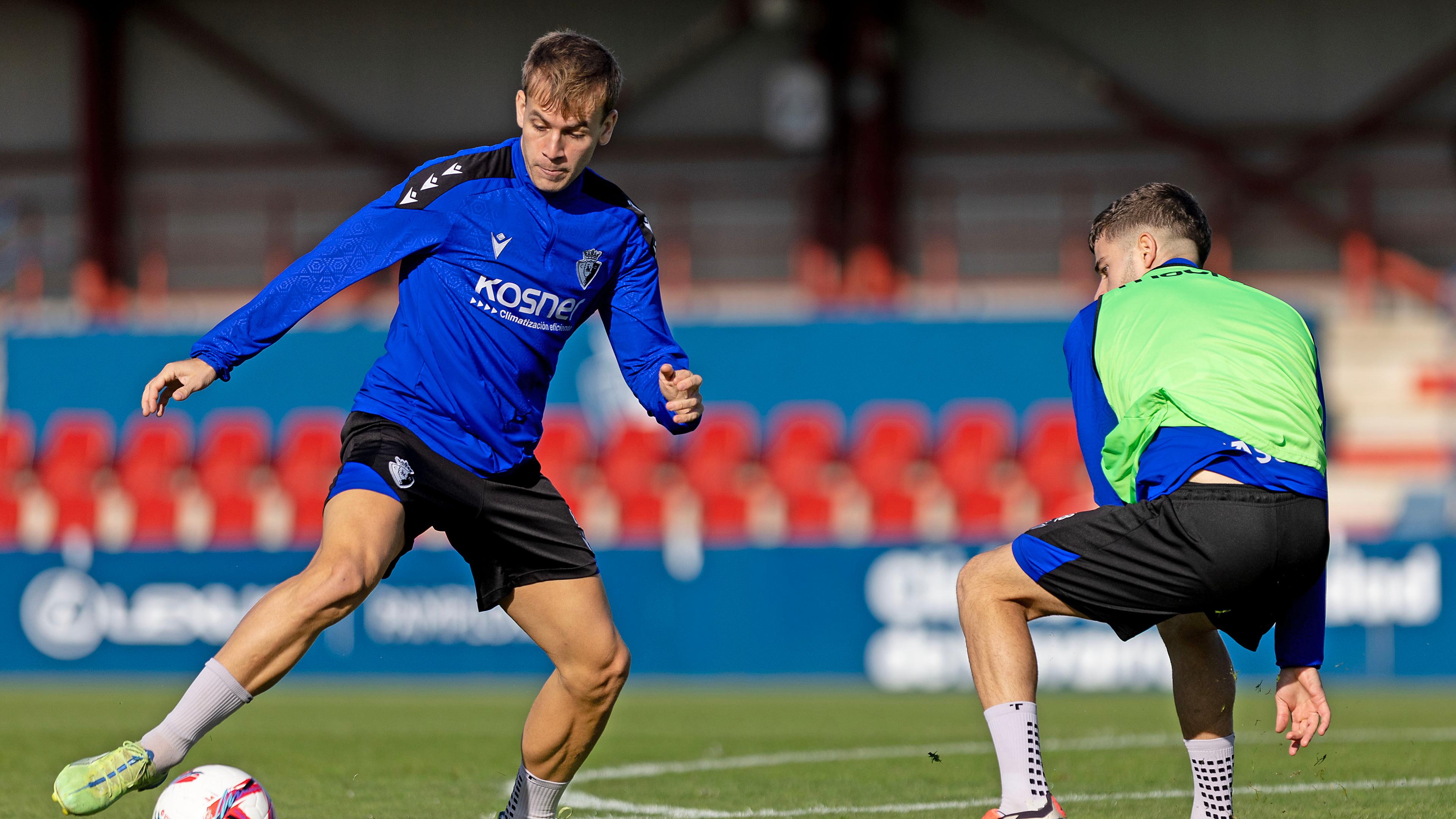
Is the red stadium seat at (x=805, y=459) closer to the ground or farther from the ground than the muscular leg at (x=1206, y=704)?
farther from the ground

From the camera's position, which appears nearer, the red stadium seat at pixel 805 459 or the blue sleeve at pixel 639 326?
the blue sleeve at pixel 639 326

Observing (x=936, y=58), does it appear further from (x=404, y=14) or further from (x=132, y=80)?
(x=132, y=80)

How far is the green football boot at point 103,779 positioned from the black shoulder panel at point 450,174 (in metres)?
1.65

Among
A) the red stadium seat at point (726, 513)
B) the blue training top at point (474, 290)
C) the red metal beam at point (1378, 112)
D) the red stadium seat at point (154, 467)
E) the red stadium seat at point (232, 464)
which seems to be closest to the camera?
the blue training top at point (474, 290)

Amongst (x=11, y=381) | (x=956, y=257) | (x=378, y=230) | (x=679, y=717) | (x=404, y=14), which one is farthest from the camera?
(x=404, y=14)

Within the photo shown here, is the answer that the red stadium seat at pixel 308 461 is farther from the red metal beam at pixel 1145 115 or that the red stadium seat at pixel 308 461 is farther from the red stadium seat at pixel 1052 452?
the red metal beam at pixel 1145 115

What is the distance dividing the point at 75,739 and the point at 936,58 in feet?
55.7

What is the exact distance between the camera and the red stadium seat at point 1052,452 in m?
15.1

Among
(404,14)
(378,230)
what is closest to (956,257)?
(404,14)

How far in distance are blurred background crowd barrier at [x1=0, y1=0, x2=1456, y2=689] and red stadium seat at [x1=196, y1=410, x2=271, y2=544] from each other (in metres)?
0.05

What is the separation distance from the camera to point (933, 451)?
16984 mm

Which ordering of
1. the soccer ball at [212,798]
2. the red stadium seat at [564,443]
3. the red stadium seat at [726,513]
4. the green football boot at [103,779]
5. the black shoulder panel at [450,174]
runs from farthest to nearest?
the red stadium seat at [564,443], the red stadium seat at [726,513], the black shoulder panel at [450,174], the soccer ball at [212,798], the green football boot at [103,779]

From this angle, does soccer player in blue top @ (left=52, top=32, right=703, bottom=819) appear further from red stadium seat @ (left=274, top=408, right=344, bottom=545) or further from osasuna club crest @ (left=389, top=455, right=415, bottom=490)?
red stadium seat @ (left=274, top=408, right=344, bottom=545)

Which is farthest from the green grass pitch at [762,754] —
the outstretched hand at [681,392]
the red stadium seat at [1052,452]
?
the red stadium seat at [1052,452]
